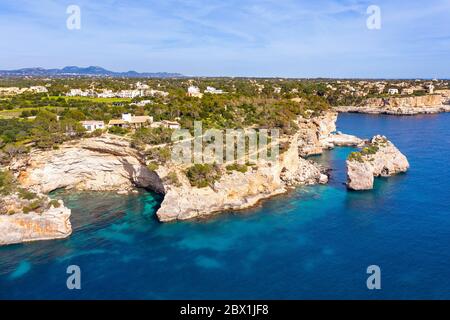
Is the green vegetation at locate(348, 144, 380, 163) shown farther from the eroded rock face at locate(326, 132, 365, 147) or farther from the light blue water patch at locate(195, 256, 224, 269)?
the light blue water patch at locate(195, 256, 224, 269)

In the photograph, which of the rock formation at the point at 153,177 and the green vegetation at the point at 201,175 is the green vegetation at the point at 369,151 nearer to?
the rock formation at the point at 153,177

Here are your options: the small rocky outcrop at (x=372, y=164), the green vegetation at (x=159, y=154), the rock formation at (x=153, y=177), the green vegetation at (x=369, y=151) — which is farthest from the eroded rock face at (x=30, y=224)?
the green vegetation at (x=369, y=151)

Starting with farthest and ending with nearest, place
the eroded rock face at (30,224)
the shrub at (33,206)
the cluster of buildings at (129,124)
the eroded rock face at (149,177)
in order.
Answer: the cluster of buildings at (129,124) < the eroded rock face at (149,177) < the shrub at (33,206) < the eroded rock face at (30,224)

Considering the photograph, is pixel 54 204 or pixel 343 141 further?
pixel 343 141

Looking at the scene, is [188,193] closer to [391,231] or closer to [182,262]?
[182,262]

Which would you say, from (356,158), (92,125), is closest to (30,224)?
(92,125)

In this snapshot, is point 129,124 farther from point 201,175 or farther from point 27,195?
point 27,195
